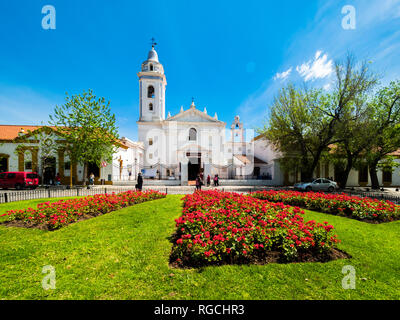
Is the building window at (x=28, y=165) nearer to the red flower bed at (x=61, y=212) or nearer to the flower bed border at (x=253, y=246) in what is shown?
the red flower bed at (x=61, y=212)

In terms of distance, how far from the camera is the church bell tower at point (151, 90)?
3200 centimetres

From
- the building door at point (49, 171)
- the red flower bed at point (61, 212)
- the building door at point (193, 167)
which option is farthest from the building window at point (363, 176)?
the building door at point (49, 171)

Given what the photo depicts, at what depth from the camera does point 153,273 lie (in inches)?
127

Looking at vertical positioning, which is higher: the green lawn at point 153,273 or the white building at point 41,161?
the white building at point 41,161

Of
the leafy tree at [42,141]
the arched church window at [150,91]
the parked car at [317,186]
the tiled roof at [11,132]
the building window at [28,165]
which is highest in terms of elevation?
the arched church window at [150,91]

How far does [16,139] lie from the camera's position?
20453 millimetres

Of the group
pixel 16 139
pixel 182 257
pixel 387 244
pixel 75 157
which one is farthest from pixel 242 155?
pixel 16 139

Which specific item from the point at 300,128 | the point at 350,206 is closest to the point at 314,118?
the point at 300,128

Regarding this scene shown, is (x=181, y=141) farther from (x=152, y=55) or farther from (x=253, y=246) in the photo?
(x=253, y=246)

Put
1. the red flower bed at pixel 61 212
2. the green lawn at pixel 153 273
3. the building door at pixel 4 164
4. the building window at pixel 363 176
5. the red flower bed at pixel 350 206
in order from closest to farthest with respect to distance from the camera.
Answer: the green lawn at pixel 153 273, the red flower bed at pixel 61 212, the red flower bed at pixel 350 206, the building door at pixel 4 164, the building window at pixel 363 176

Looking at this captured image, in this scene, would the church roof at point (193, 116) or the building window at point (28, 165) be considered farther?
the church roof at point (193, 116)

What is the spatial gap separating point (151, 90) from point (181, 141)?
1235 cm

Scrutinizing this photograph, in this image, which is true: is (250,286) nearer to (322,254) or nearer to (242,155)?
(322,254)
